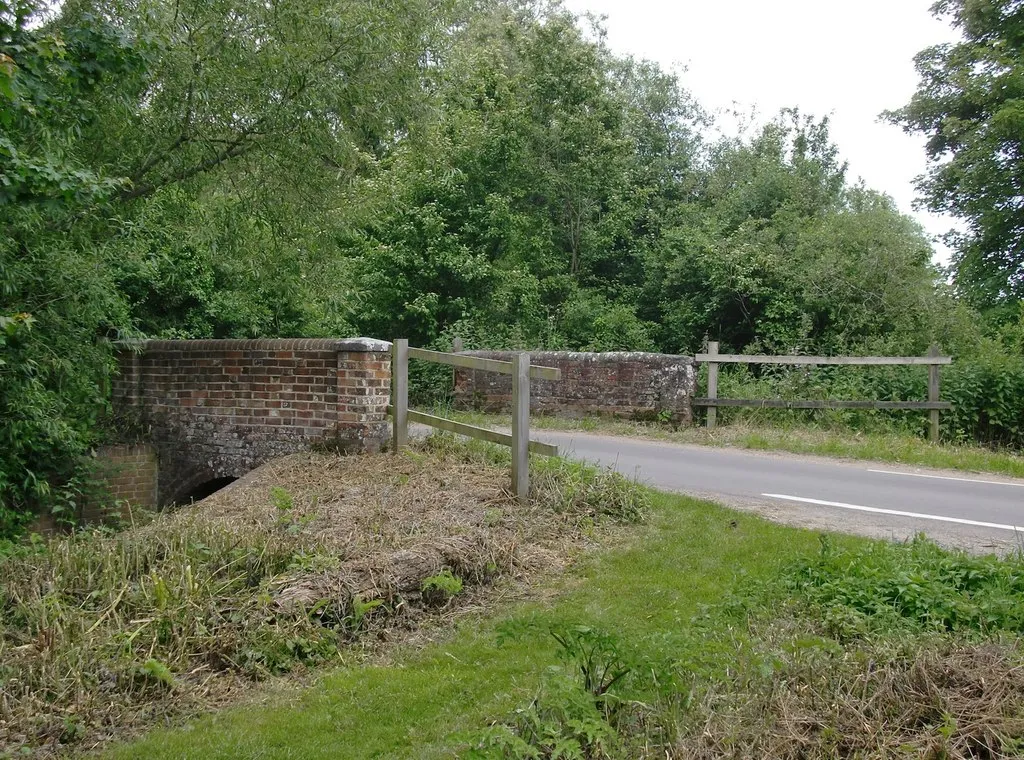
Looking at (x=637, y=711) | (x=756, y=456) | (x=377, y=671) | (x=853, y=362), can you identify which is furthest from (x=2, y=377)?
(x=853, y=362)

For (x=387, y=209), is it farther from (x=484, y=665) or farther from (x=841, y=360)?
(x=484, y=665)

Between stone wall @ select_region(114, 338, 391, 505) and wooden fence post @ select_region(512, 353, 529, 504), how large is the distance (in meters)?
2.21

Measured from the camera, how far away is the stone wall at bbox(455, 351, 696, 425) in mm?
14570

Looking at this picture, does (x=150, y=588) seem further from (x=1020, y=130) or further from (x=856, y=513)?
(x=1020, y=130)

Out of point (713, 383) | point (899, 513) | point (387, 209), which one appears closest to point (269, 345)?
point (899, 513)

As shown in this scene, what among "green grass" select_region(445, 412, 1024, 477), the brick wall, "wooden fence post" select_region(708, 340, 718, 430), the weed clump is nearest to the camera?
the weed clump

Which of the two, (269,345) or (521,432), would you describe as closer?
(521,432)

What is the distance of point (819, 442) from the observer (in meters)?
12.7

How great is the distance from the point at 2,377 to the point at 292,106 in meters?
3.83

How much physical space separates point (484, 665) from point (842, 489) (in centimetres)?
595

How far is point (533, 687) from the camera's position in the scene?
403cm

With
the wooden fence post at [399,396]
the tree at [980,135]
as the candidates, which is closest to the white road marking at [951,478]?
the wooden fence post at [399,396]

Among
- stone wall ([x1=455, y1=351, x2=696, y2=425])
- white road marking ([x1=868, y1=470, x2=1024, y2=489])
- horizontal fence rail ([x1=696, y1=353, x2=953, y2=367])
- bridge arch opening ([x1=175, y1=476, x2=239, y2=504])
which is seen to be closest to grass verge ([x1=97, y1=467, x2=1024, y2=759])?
white road marking ([x1=868, y1=470, x2=1024, y2=489])

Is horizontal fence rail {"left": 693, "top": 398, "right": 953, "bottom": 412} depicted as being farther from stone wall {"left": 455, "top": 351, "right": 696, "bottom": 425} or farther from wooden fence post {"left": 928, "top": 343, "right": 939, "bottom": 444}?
stone wall {"left": 455, "top": 351, "right": 696, "bottom": 425}
